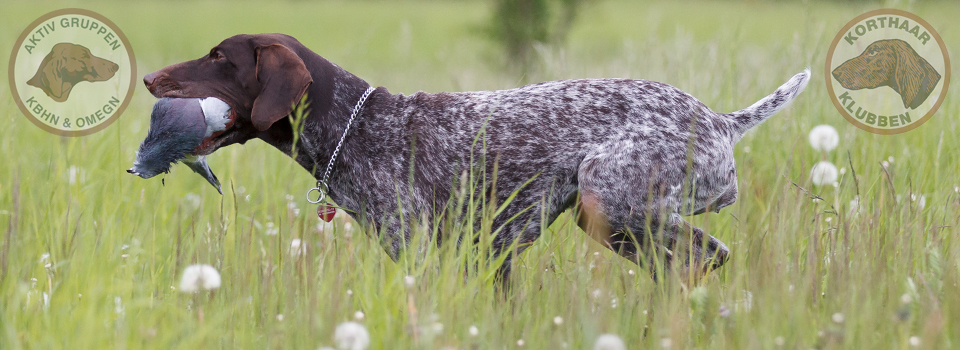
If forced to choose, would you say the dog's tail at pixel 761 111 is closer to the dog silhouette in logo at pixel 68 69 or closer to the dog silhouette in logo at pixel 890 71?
the dog silhouette in logo at pixel 890 71

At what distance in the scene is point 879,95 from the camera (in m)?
5.28

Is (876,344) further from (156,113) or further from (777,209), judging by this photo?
(156,113)

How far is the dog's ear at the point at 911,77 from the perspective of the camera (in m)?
5.04

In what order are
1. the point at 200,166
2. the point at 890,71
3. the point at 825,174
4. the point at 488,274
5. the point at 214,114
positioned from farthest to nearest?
the point at 890,71
the point at 825,174
the point at 200,166
the point at 214,114
the point at 488,274

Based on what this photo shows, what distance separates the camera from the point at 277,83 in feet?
10.6

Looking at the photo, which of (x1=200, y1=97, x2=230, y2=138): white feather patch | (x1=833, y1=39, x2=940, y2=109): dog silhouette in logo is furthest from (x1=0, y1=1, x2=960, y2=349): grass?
(x1=200, y1=97, x2=230, y2=138): white feather patch

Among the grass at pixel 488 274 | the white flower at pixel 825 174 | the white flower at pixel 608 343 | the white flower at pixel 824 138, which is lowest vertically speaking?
the grass at pixel 488 274

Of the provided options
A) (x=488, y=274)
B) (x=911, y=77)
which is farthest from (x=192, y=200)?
(x=911, y=77)

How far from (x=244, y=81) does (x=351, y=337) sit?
1549 mm

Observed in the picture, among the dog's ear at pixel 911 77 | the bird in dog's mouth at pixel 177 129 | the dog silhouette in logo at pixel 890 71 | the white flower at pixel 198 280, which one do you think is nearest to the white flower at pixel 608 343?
the white flower at pixel 198 280

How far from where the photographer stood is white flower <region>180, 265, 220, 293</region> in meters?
2.55

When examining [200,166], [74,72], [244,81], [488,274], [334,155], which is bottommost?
[488,274]

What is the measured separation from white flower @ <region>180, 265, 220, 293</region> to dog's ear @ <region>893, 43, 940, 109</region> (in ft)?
14.9

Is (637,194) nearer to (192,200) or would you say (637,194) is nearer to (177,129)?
(177,129)
